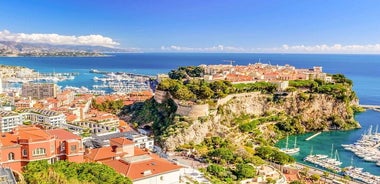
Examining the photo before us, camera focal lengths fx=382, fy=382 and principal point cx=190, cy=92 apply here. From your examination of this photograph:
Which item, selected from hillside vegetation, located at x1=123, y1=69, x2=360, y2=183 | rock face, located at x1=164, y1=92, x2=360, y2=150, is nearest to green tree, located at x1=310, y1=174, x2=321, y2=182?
hillside vegetation, located at x1=123, y1=69, x2=360, y2=183

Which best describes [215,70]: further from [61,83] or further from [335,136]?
[61,83]

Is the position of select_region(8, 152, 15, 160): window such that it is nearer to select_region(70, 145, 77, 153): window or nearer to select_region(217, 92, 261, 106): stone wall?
select_region(70, 145, 77, 153): window

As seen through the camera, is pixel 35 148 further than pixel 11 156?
Yes

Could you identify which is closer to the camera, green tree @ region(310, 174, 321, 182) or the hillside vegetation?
green tree @ region(310, 174, 321, 182)

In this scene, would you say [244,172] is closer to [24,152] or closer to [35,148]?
[35,148]

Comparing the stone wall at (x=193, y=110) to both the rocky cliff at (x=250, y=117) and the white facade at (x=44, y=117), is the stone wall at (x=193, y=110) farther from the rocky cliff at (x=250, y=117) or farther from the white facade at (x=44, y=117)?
the white facade at (x=44, y=117)

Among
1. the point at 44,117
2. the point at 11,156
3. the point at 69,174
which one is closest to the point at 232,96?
the point at 44,117
